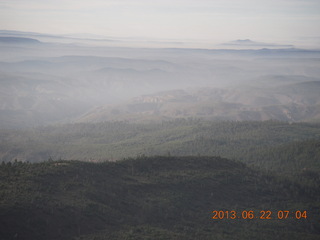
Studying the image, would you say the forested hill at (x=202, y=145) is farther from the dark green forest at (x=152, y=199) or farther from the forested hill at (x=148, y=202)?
the forested hill at (x=148, y=202)

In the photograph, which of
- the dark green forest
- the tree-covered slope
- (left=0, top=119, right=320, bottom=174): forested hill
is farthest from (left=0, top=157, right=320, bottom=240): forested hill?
the tree-covered slope

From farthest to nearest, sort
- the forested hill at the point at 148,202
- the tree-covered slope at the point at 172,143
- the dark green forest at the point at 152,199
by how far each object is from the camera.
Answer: the tree-covered slope at the point at 172,143 < the dark green forest at the point at 152,199 < the forested hill at the point at 148,202

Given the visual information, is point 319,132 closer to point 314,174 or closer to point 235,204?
point 314,174

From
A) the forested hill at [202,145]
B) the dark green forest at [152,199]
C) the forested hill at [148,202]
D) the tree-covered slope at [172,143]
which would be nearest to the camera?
the forested hill at [148,202]
